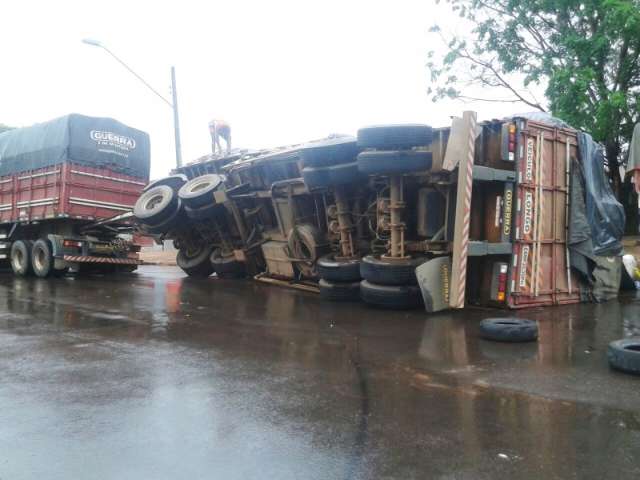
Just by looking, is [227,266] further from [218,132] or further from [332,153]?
[332,153]

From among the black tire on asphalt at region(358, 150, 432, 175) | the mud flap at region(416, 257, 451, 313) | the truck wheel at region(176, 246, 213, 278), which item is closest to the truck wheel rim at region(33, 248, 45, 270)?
the truck wheel at region(176, 246, 213, 278)

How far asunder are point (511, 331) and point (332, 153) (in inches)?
150

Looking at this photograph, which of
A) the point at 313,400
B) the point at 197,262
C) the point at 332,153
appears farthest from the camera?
the point at 197,262

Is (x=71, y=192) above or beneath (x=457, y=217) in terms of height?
above

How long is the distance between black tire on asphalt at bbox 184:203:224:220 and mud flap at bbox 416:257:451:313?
552 centimetres

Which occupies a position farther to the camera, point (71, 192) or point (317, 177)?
point (71, 192)

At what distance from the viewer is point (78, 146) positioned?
514 inches

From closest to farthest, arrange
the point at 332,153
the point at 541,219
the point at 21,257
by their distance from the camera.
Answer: the point at 541,219 < the point at 332,153 < the point at 21,257

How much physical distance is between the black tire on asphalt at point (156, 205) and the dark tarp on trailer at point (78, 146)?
1.95 m

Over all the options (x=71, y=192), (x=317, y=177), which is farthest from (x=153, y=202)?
(x=317, y=177)

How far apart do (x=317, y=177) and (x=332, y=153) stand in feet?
1.37

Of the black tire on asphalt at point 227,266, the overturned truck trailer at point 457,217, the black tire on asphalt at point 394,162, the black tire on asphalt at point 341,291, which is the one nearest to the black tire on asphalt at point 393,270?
the overturned truck trailer at point 457,217

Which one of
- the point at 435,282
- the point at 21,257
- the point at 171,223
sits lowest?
the point at 435,282

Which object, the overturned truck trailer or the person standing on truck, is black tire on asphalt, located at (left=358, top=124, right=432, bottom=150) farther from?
the person standing on truck
